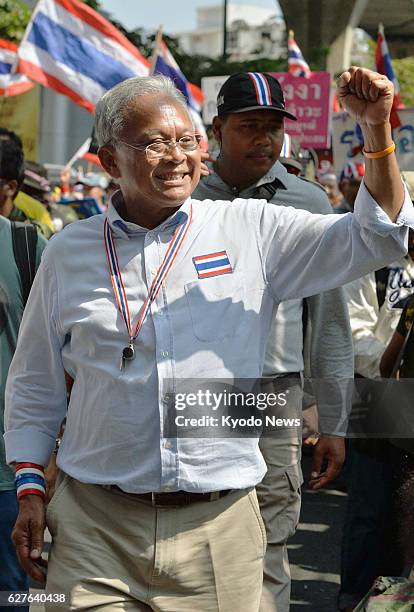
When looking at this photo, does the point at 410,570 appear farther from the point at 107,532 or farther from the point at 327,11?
the point at 327,11

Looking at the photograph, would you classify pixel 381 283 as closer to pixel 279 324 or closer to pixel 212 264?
pixel 279 324

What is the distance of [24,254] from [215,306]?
4.74 ft

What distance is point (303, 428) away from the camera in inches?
163

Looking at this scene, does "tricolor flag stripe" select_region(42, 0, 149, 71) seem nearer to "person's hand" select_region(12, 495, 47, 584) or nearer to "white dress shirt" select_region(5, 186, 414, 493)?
"white dress shirt" select_region(5, 186, 414, 493)

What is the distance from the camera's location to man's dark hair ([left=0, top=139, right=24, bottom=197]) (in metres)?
4.88

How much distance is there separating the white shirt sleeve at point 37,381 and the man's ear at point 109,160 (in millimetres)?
292

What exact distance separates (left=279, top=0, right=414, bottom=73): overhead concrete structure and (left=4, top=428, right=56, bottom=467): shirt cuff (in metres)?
27.0

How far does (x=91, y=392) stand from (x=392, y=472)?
242 centimetres

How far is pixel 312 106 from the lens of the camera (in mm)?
13719

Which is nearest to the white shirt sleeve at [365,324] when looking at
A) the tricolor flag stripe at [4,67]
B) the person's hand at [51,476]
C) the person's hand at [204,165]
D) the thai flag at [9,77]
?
the person's hand at [204,165]

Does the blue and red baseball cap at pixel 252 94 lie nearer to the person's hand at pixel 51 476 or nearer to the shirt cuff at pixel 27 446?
the person's hand at pixel 51 476

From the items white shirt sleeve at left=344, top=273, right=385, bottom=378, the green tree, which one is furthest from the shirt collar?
the green tree

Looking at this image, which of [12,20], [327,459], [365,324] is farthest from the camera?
[12,20]

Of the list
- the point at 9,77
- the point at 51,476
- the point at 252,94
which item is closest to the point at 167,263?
the point at 51,476
